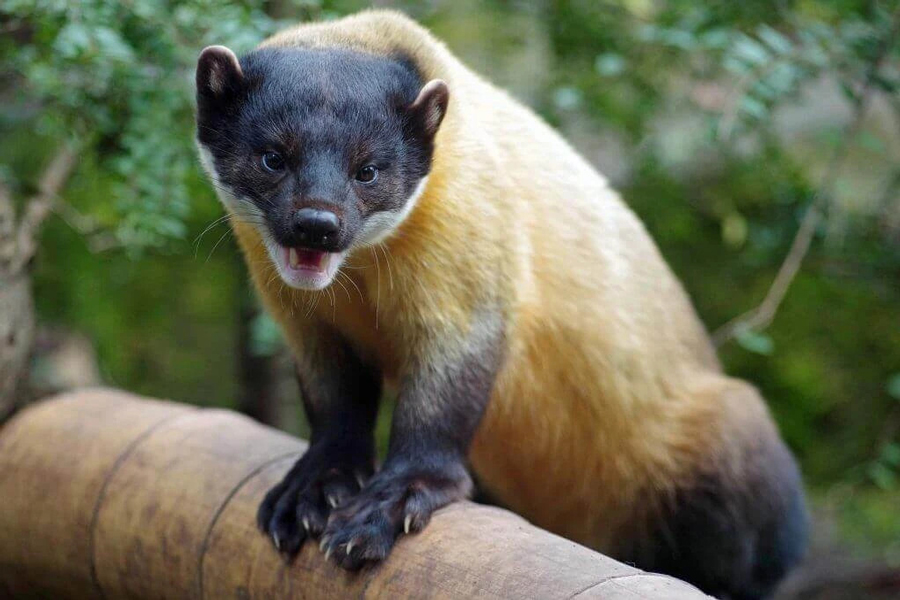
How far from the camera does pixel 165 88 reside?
4.32m

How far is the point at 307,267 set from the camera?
10.8ft

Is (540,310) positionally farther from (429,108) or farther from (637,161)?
(637,161)

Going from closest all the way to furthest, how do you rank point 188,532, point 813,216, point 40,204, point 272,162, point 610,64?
point 272,162
point 188,532
point 40,204
point 610,64
point 813,216

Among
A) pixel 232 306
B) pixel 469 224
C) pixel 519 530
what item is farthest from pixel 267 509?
pixel 232 306

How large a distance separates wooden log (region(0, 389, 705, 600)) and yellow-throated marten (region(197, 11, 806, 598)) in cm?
13

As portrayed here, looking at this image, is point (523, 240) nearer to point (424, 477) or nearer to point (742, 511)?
point (424, 477)

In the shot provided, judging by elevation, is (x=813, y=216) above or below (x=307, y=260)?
below

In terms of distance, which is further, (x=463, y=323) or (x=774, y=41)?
(x=774, y=41)

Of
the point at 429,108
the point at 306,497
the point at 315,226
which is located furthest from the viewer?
the point at 306,497

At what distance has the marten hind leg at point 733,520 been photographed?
4359mm

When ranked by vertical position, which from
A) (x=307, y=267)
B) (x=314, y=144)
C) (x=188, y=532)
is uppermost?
(x=314, y=144)

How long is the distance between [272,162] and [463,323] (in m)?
0.83

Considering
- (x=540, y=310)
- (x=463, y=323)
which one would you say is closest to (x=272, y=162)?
(x=463, y=323)

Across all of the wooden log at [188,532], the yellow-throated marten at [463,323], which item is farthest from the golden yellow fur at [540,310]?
the wooden log at [188,532]
